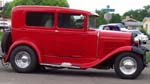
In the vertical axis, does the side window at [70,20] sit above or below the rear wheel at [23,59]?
above

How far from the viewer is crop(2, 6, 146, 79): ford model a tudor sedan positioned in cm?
1346

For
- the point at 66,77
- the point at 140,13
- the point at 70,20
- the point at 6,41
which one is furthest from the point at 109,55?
the point at 140,13

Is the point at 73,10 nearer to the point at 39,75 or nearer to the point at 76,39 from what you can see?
the point at 76,39

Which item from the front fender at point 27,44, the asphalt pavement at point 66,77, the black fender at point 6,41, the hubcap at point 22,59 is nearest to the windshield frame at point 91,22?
the asphalt pavement at point 66,77

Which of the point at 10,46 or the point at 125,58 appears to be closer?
the point at 125,58

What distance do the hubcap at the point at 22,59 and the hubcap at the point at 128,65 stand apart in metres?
2.70

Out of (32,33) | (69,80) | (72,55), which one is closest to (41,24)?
(32,33)

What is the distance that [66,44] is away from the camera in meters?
13.8

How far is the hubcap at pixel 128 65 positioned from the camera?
44.0 feet

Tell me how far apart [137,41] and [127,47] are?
554 mm

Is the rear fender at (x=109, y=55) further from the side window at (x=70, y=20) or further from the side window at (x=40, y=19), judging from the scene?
the side window at (x=40, y=19)

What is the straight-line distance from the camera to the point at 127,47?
13398 mm

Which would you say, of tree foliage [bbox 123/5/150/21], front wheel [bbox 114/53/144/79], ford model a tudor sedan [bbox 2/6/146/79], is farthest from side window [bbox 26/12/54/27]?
tree foliage [bbox 123/5/150/21]

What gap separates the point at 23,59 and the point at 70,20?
5.86ft
